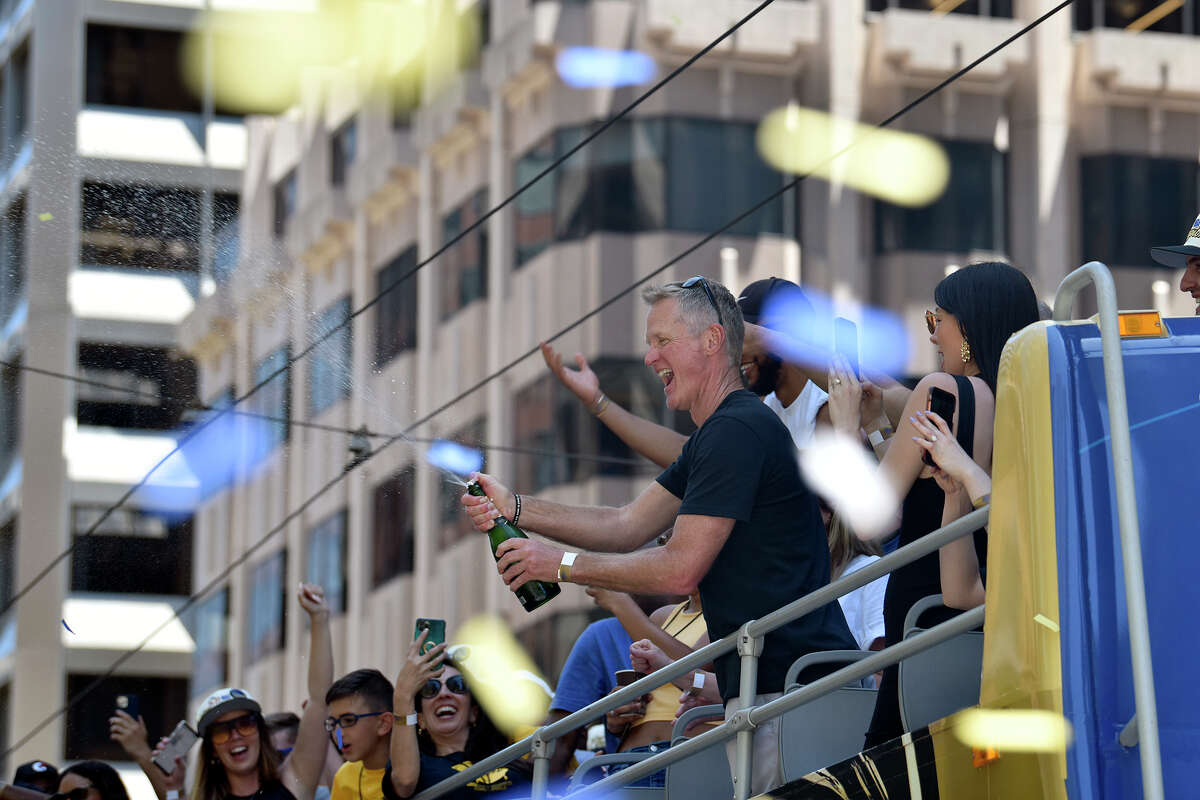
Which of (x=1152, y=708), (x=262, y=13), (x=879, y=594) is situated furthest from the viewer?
(x=262, y=13)

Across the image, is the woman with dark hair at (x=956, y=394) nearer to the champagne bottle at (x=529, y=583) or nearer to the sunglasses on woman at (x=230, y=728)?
the champagne bottle at (x=529, y=583)

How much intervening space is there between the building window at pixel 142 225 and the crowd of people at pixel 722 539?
115 feet

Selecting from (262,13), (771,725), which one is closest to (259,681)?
(262,13)

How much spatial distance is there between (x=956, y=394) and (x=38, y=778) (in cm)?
592

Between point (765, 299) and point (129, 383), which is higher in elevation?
point (129, 383)

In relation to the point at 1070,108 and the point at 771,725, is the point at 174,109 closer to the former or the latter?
the point at 1070,108

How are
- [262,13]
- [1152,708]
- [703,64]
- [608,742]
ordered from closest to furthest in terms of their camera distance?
[1152,708]
[608,742]
[703,64]
[262,13]

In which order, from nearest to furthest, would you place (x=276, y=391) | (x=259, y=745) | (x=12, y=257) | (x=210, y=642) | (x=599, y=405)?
(x=599, y=405)
(x=259, y=745)
(x=276, y=391)
(x=12, y=257)
(x=210, y=642)

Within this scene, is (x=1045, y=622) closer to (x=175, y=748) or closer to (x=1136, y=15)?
(x=175, y=748)

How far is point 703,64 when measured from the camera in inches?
1114

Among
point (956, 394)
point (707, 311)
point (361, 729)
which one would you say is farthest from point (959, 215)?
point (956, 394)

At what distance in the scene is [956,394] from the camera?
6094mm

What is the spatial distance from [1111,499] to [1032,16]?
982 inches

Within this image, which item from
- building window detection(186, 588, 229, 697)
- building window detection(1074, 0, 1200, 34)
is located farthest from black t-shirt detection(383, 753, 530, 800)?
building window detection(186, 588, 229, 697)
